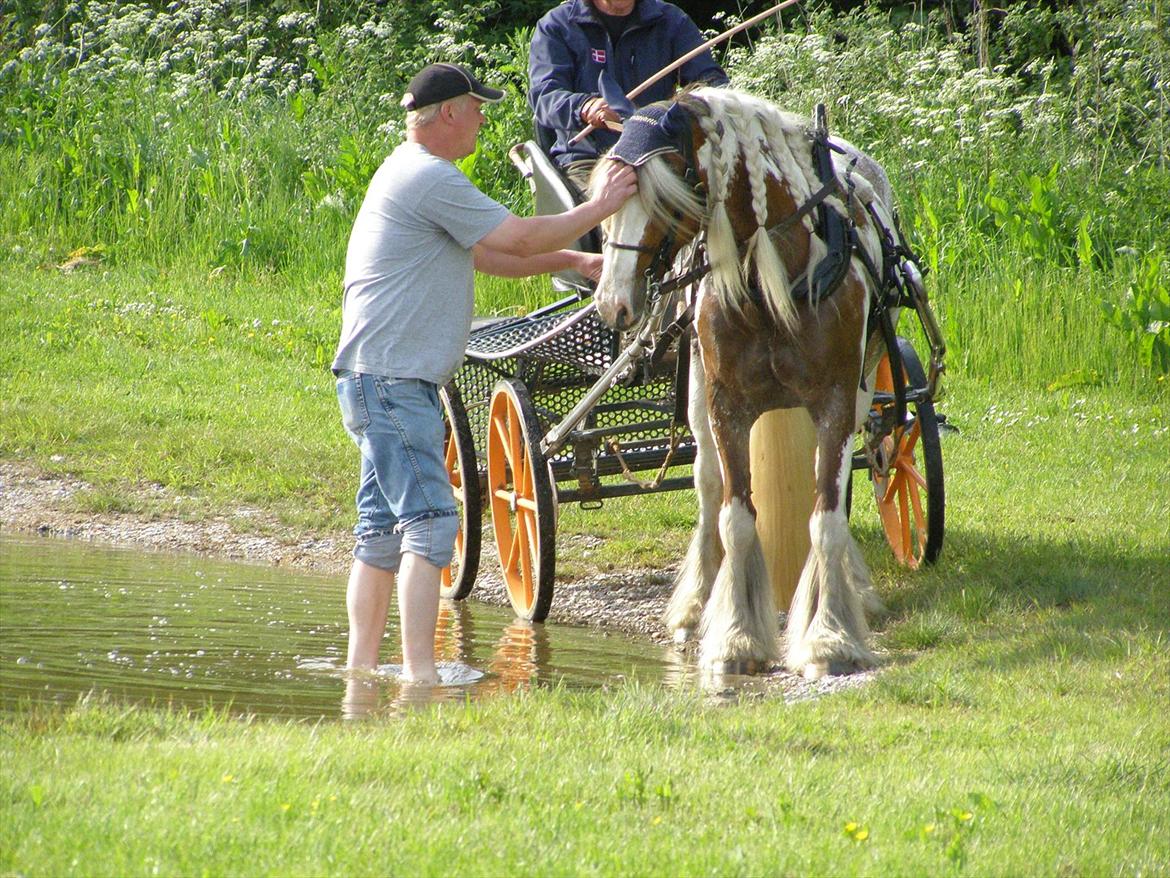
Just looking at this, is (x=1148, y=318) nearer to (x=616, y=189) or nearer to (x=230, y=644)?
(x=616, y=189)

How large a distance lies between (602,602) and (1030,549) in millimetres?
1823

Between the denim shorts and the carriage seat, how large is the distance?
1.21 metres

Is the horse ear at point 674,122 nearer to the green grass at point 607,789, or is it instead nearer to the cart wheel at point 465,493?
the green grass at point 607,789

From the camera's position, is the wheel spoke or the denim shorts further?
the wheel spoke

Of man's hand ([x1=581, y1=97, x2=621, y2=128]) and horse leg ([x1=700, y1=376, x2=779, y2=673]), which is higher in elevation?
man's hand ([x1=581, y1=97, x2=621, y2=128])

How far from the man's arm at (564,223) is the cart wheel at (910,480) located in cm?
187

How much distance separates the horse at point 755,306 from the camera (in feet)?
15.3

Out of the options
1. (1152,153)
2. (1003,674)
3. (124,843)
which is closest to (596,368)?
(1003,674)

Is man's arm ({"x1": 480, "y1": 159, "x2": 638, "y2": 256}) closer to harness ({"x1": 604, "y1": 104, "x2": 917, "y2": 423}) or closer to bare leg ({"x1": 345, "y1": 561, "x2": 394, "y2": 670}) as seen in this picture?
harness ({"x1": 604, "y1": 104, "x2": 917, "y2": 423})

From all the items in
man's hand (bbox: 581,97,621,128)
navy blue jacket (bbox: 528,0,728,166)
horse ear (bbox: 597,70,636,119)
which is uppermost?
→ navy blue jacket (bbox: 528,0,728,166)

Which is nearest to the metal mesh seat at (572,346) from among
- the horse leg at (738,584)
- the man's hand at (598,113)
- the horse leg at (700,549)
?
the horse leg at (700,549)

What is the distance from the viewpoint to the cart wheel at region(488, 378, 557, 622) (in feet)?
19.3

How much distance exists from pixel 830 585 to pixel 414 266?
1755 millimetres

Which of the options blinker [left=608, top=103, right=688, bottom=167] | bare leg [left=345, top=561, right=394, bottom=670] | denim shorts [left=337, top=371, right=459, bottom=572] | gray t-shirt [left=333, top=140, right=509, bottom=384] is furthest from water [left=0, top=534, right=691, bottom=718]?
blinker [left=608, top=103, right=688, bottom=167]
